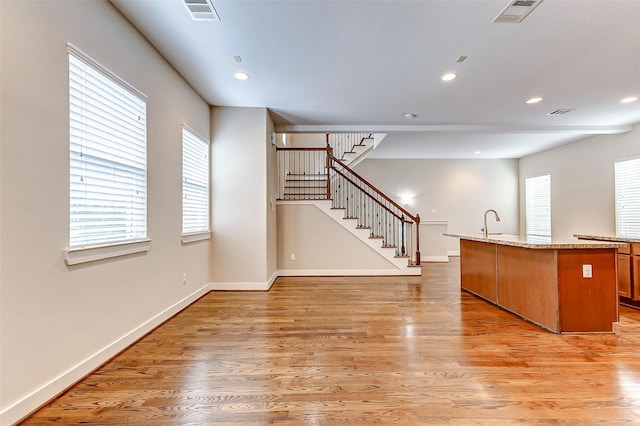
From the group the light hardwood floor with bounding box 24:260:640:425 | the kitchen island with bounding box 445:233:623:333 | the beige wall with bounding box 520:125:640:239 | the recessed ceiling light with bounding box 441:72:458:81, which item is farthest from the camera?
the beige wall with bounding box 520:125:640:239

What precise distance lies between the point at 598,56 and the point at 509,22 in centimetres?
136

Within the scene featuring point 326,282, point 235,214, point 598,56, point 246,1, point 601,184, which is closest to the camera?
point 246,1

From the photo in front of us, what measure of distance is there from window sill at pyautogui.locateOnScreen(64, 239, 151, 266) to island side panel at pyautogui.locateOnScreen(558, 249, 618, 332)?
4.04m

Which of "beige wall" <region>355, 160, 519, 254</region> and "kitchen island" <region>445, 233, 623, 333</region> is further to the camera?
"beige wall" <region>355, 160, 519, 254</region>

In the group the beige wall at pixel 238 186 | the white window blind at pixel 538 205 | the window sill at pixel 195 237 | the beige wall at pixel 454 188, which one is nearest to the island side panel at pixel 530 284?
the beige wall at pixel 238 186

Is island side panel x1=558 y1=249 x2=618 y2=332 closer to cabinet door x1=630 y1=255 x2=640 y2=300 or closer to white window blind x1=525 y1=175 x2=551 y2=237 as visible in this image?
cabinet door x1=630 y1=255 x2=640 y2=300

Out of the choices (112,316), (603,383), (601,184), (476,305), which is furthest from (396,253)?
(112,316)

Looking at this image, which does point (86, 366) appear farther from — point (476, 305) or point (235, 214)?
point (476, 305)

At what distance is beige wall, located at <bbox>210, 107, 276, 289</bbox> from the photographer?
4.34 m

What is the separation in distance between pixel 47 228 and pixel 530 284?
14.0 ft

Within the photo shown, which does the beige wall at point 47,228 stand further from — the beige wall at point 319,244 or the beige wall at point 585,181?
the beige wall at point 585,181

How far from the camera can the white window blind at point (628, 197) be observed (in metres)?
4.83

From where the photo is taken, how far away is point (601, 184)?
5508 millimetres

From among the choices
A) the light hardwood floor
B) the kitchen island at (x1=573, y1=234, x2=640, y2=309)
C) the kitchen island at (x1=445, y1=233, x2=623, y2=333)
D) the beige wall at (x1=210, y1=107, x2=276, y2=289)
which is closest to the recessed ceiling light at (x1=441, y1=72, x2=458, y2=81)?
the kitchen island at (x1=445, y1=233, x2=623, y2=333)
